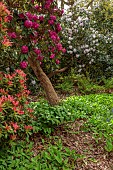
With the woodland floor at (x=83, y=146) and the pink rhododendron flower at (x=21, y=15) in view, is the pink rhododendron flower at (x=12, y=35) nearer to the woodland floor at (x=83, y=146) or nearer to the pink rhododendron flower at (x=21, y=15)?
the pink rhododendron flower at (x=21, y=15)

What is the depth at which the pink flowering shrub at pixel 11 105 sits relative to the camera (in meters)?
3.00

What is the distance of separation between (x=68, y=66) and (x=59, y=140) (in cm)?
464

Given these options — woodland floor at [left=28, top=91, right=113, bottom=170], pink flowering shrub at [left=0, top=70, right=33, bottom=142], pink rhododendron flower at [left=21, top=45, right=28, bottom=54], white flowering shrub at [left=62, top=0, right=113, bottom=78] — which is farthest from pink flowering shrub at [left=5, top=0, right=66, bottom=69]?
white flowering shrub at [left=62, top=0, right=113, bottom=78]

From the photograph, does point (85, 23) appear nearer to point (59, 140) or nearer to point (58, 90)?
point (58, 90)

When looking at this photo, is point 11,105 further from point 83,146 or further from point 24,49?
point 83,146

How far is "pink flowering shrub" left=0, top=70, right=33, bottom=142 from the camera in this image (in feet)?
9.85

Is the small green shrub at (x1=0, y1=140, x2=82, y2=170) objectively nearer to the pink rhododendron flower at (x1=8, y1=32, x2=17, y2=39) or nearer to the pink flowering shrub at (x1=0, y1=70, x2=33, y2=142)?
the pink flowering shrub at (x1=0, y1=70, x2=33, y2=142)

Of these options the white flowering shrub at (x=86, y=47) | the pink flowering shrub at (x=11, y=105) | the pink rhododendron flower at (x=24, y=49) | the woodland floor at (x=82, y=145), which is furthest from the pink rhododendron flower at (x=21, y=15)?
the white flowering shrub at (x=86, y=47)

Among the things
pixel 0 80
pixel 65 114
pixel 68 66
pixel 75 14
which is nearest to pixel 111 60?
pixel 68 66

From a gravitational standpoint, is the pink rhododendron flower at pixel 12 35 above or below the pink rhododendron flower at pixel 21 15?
below

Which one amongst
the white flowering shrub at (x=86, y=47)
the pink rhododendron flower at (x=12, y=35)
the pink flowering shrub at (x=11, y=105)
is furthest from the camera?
the white flowering shrub at (x=86, y=47)

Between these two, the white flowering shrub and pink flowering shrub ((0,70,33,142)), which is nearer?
pink flowering shrub ((0,70,33,142))

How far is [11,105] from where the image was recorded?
3.09 meters

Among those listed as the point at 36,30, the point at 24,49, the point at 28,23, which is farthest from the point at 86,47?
the point at 28,23
